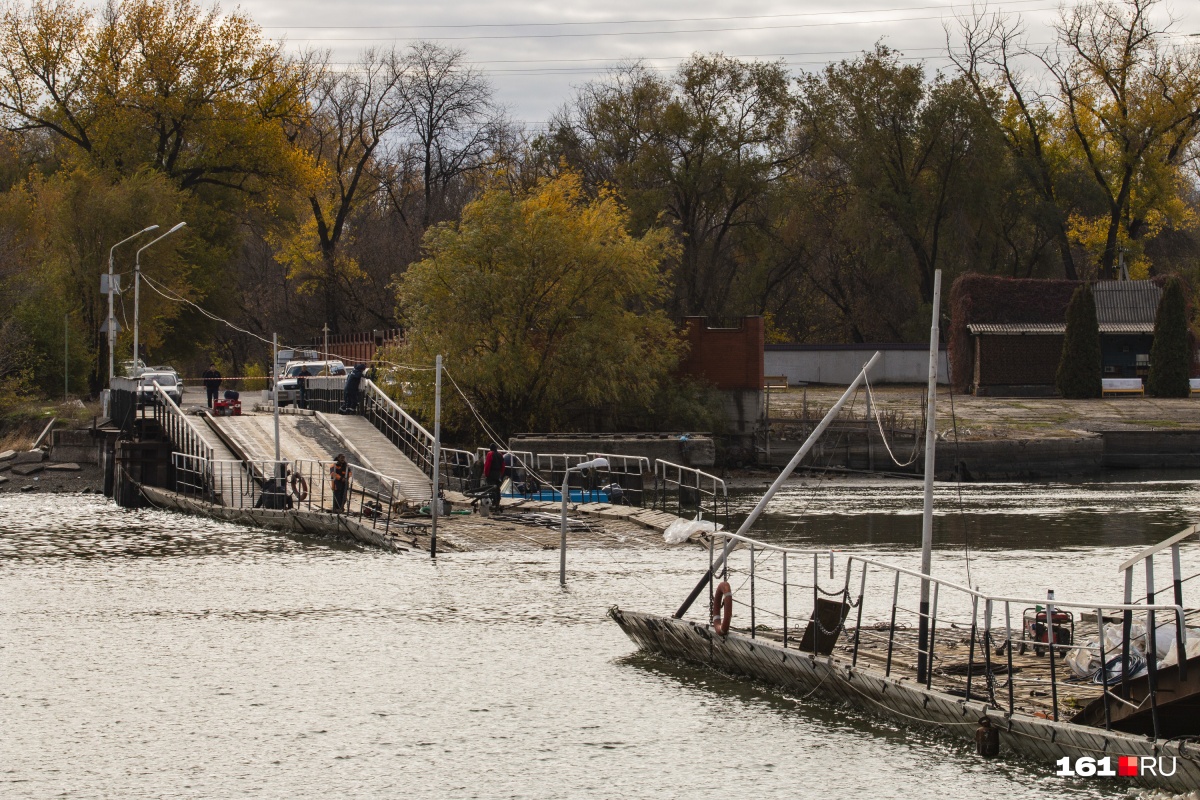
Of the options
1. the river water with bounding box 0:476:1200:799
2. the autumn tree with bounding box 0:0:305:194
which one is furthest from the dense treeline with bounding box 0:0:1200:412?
the river water with bounding box 0:476:1200:799

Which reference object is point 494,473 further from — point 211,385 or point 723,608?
point 211,385

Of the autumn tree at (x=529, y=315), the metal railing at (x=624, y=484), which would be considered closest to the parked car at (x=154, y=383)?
the autumn tree at (x=529, y=315)

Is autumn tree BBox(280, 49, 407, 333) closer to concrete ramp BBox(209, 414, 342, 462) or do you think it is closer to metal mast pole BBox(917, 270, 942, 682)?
concrete ramp BBox(209, 414, 342, 462)

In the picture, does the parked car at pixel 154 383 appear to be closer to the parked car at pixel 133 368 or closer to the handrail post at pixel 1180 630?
the parked car at pixel 133 368

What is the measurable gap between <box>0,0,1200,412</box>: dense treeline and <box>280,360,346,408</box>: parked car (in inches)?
115

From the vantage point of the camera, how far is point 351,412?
51.8 m

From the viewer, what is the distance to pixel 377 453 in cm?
4581

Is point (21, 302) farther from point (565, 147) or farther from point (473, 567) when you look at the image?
point (473, 567)

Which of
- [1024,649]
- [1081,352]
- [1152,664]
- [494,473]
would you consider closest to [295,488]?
[494,473]

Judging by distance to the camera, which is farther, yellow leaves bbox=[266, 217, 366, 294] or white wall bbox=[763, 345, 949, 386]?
yellow leaves bbox=[266, 217, 366, 294]

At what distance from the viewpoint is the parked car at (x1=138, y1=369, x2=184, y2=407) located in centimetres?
5006

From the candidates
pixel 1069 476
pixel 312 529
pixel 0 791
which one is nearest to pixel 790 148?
pixel 1069 476

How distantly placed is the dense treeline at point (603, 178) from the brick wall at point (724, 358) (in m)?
2.32

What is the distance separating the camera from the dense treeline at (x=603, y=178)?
64.7 meters
